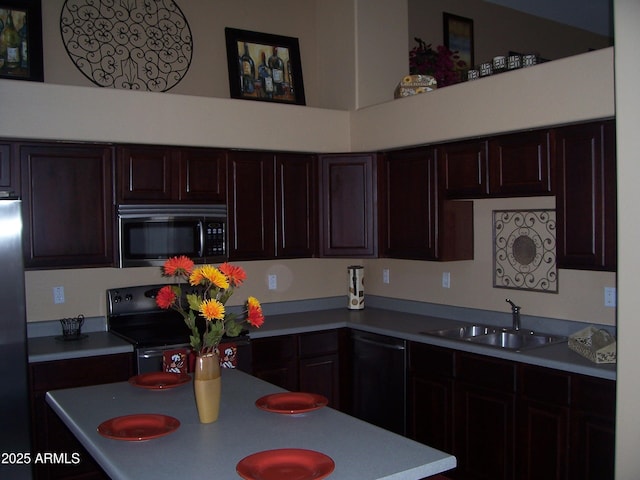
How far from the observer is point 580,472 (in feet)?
9.36

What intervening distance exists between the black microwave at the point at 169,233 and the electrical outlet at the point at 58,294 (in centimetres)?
45

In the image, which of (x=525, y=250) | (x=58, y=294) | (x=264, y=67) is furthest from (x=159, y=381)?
(x=264, y=67)

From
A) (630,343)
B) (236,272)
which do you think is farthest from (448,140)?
(630,343)

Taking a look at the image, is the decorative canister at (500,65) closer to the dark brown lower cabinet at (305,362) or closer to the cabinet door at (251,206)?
the cabinet door at (251,206)

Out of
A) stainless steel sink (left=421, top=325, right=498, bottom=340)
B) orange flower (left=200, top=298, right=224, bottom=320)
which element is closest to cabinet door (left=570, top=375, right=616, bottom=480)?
stainless steel sink (left=421, top=325, right=498, bottom=340)

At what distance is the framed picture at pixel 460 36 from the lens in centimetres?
517

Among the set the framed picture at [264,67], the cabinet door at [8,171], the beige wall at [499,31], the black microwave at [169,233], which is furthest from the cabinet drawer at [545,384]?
the beige wall at [499,31]

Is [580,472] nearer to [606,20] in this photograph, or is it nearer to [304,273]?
[304,273]

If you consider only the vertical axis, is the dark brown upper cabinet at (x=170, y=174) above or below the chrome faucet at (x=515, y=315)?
above

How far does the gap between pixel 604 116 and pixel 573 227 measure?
21.5 inches

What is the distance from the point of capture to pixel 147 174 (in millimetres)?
3801

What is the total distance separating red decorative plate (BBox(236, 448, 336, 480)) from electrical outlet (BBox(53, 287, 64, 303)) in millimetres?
2530

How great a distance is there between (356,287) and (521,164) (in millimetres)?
1743

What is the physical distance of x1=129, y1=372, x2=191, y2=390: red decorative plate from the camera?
249 centimetres
